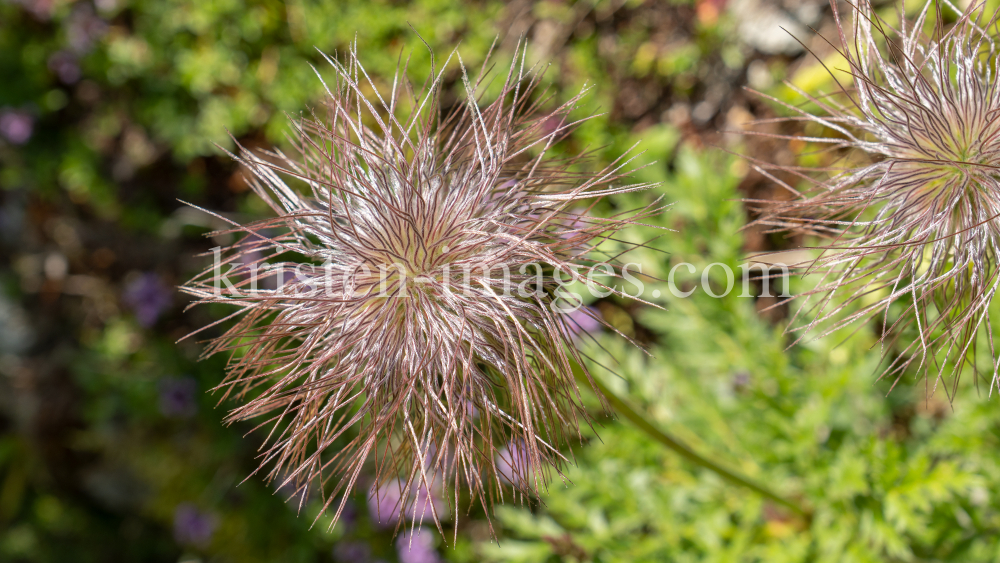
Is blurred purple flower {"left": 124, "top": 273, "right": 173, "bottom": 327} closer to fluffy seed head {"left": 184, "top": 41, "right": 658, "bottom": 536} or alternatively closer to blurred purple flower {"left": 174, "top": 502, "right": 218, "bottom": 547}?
blurred purple flower {"left": 174, "top": 502, "right": 218, "bottom": 547}

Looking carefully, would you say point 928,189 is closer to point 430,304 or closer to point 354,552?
point 430,304

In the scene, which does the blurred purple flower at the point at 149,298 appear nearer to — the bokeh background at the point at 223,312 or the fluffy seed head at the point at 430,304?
the bokeh background at the point at 223,312

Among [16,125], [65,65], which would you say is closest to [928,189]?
[65,65]

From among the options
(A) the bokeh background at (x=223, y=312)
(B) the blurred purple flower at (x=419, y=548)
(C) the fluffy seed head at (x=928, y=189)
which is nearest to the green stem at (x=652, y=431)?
(C) the fluffy seed head at (x=928, y=189)

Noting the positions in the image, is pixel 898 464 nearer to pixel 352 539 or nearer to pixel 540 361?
pixel 540 361

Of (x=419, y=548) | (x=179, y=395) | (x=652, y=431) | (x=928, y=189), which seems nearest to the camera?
(x=928, y=189)


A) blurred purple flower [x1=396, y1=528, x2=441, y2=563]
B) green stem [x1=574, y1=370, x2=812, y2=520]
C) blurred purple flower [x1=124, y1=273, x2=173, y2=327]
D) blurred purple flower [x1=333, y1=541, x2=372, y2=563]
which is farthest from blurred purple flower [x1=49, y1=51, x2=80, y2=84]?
green stem [x1=574, y1=370, x2=812, y2=520]

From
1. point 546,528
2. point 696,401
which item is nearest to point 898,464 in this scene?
point 696,401
